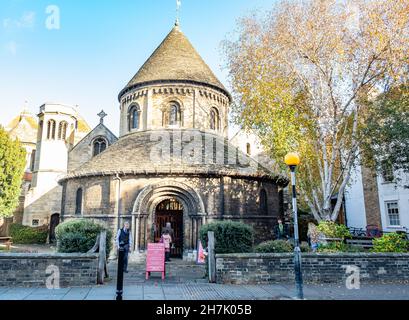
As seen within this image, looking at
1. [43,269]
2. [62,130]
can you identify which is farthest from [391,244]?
[62,130]

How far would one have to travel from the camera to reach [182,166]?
15891 mm

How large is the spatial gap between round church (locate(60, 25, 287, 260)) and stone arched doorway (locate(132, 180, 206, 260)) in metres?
0.05

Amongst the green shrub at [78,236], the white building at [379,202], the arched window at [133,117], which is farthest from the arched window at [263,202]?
the green shrub at [78,236]

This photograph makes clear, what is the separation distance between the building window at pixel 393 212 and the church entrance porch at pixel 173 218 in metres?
15.4

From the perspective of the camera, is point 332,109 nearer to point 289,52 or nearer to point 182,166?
point 289,52

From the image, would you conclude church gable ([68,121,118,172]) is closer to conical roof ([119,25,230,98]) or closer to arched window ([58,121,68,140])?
arched window ([58,121,68,140])

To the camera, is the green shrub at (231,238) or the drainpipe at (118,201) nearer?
the green shrub at (231,238)

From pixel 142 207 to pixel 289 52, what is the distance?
10.4m

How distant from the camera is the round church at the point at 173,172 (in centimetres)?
1572

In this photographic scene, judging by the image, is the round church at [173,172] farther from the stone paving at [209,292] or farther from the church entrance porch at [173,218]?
the stone paving at [209,292]

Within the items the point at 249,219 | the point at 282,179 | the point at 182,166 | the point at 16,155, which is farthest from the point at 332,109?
the point at 16,155

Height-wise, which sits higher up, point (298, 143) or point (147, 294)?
point (298, 143)

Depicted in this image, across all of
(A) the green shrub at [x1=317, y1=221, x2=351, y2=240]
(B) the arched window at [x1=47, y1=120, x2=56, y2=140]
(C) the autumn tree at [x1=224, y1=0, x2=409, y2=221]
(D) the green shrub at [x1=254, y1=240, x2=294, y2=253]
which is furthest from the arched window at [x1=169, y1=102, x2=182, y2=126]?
(B) the arched window at [x1=47, y1=120, x2=56, y2=140]

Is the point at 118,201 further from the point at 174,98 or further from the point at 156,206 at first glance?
the point at 174,98
